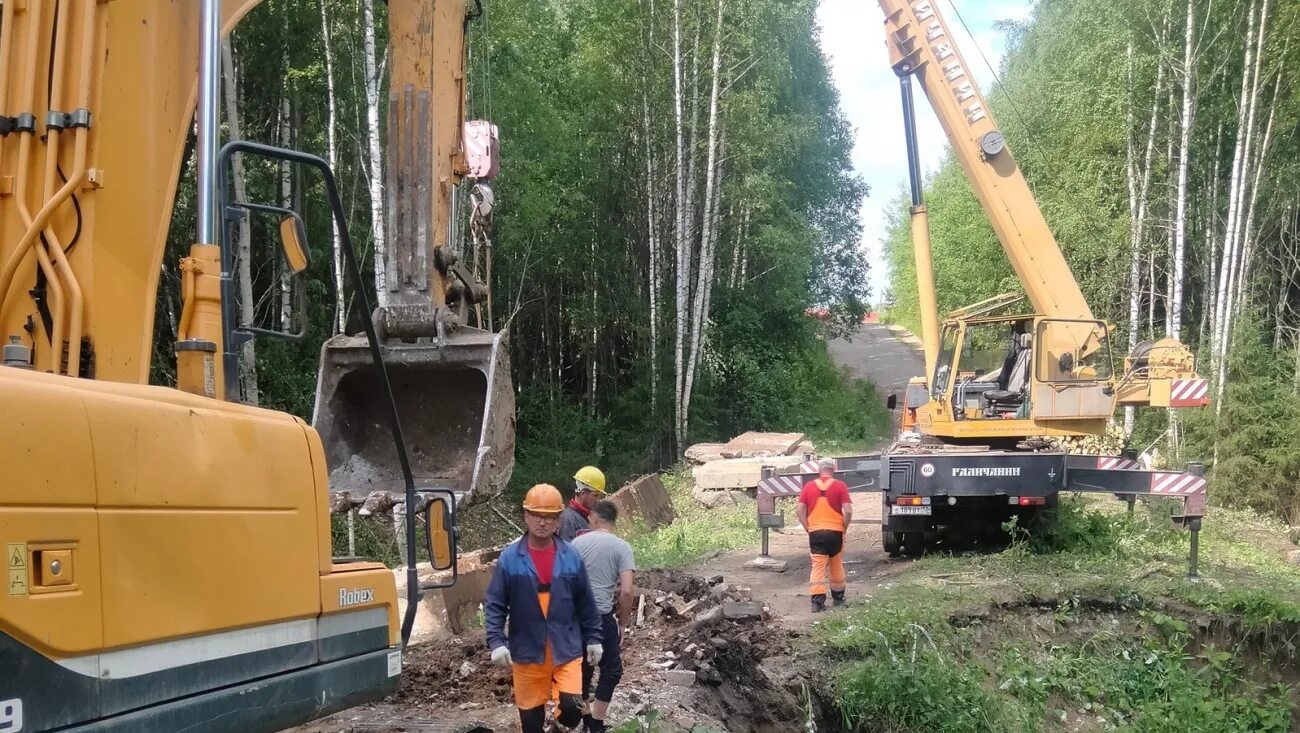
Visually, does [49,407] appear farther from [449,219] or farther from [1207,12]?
[1207,12]

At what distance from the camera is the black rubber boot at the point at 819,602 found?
9102 millimetres

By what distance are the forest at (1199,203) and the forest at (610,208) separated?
6850 mm

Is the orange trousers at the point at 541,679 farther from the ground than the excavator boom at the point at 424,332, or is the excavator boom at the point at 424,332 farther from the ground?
the excavator boom at the point at 424,332

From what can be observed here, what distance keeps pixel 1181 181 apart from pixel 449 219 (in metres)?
16.5

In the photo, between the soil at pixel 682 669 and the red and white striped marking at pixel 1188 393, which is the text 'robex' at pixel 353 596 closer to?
the soil at pixel 682 669

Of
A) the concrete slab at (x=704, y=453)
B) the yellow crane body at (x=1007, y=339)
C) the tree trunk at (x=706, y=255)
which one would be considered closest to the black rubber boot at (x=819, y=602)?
the yellow crane body at (x=1007, y=339)

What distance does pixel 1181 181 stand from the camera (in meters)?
18.5

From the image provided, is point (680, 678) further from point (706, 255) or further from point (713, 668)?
point (706, 255)

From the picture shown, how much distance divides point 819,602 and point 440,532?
5.62 metres

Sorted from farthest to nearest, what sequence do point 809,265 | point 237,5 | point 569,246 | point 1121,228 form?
1. point 809,265
2. point 569,246
3. point 1121,228
4. point 237,5

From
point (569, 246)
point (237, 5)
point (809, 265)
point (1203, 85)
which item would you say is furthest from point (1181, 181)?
point (237, 5)

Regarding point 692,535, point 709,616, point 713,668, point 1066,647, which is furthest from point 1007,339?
point 713,668

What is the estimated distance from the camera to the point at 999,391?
11258mm

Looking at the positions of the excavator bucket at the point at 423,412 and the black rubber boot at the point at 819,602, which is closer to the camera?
the excavator bucket at the point at 423,412
